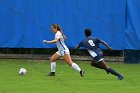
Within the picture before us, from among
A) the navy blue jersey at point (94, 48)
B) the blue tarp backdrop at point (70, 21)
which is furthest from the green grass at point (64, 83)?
the blue tarp backdrop at point (70, 21)

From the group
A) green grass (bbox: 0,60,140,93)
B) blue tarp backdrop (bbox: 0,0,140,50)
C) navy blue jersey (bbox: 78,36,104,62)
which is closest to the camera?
green grass (bbox: 0,60,140,93)

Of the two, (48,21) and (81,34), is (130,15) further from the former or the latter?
(48,21)

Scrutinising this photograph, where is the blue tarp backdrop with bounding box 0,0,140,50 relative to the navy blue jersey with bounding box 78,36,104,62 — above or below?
above

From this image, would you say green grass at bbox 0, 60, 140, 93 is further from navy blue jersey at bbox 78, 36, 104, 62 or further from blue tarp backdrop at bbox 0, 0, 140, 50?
blue tarp backdrop at bbox 0, 0, 140, 50

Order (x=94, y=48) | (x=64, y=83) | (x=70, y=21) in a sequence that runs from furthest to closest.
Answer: (x=70, y=21), (x=94, y=48), (x=64, y=83)

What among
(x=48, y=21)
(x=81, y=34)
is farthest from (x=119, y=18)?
(x=48, y=21)

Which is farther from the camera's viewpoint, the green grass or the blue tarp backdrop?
the blue tarp backdrop

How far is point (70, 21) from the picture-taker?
20203mm

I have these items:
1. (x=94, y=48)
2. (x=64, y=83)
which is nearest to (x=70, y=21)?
(x=94, y=48)

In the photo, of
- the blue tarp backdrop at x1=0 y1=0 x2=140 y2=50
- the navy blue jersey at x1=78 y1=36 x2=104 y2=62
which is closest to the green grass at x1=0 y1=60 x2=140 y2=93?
the navy blue jersey at x1=78 y1=36 x2=104 y2=62

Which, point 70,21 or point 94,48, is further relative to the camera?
point 70,21

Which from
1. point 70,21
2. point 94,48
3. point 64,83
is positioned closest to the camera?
point 64,83

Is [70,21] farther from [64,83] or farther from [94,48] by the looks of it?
[64,83]

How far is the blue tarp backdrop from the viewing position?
66.0 ft
